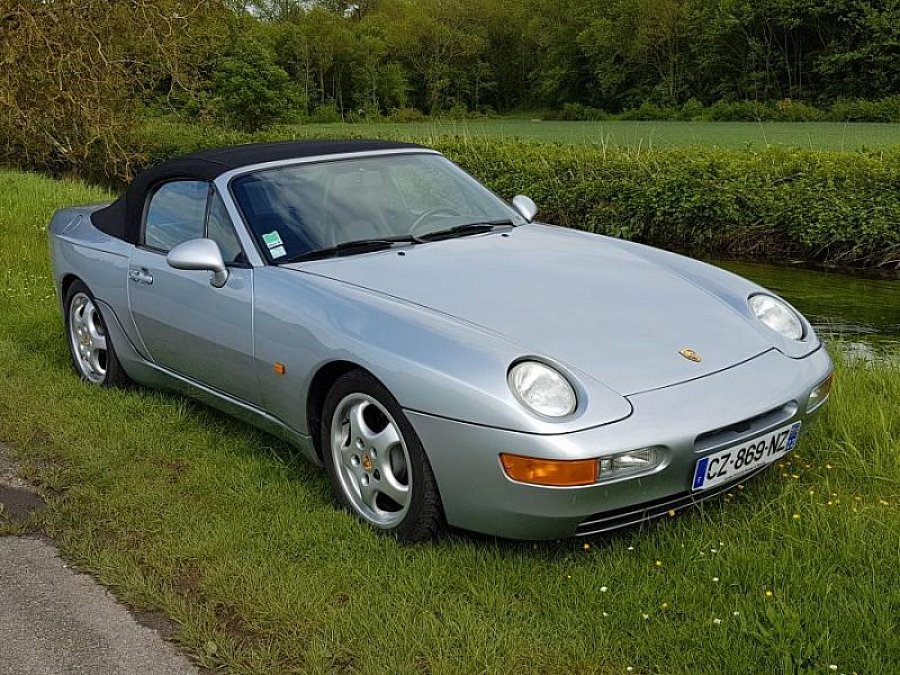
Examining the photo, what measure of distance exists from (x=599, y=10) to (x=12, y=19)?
2847 inches

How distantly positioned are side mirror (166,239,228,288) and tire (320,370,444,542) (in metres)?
0.87

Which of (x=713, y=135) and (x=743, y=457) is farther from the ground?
(x=743, y=457)

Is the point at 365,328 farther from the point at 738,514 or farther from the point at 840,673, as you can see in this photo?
the point at 840,673

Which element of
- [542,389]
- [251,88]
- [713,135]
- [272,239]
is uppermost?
[272,239]

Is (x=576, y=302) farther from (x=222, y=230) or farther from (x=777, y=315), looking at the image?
(x=222, y=230)

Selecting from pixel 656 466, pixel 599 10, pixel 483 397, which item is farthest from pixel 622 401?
pixel 599 10

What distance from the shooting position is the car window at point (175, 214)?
471 centimetres

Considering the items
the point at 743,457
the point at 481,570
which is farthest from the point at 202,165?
the point at 743,457

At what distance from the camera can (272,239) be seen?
428 centimetres

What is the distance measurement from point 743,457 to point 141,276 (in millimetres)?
3044

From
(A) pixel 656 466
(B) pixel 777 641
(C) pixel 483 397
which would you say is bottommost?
(B) pixel 777 641

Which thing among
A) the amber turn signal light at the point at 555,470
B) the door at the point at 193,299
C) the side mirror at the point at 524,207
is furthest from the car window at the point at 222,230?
the amber turn signal light at the point at 555,470

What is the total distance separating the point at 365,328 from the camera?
3598mm

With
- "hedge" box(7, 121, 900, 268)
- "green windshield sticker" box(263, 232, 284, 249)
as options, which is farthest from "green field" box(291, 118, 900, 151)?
"green windshield sticker" box(263, 232, 284, 249)
